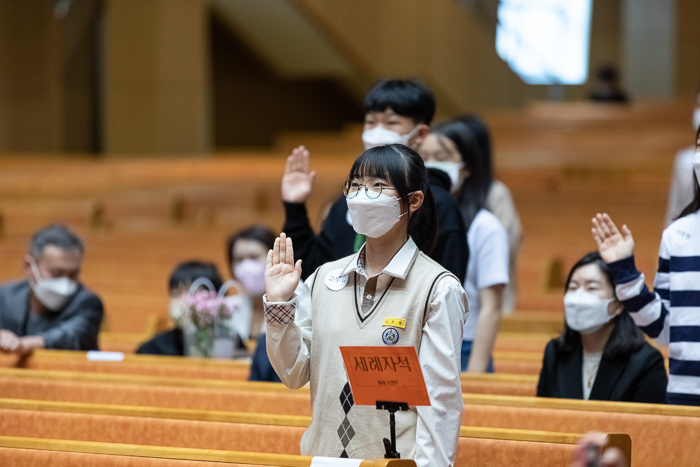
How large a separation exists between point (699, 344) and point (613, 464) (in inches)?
49.8

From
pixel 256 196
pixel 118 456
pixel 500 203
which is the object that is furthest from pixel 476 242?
pixel 256 196

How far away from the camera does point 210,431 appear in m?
2.47

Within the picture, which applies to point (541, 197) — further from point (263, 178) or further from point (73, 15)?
point (73, 15)

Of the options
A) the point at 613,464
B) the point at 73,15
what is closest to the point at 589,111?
the point at 73,15

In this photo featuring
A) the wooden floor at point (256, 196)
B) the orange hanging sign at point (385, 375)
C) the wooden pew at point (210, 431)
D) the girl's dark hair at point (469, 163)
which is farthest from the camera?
the wooden floor at point (256, 196)

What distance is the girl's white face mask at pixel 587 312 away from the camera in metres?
2.79

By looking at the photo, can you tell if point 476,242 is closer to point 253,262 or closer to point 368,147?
point 368,147

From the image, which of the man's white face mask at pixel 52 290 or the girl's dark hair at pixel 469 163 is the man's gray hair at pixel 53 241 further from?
the girl's dark hair at pixel 469 163

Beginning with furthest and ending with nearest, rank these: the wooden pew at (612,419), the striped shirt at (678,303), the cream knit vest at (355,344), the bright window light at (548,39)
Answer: the bright window light at (548,39)
the striped shirt at (678,303)
the wooden pew at (612,419)
the cream knit vest at (355,344)

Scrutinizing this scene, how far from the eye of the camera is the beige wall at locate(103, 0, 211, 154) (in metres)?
12.2

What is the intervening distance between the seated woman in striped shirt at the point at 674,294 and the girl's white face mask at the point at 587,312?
0.28 metres

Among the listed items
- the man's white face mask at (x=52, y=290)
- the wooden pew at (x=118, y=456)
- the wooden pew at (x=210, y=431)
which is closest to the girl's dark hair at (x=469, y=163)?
the wooden pew at (x=210, y=431)

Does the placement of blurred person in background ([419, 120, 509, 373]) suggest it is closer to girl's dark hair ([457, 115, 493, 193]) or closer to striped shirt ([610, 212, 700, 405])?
girl's dark hair ([457, 115, 493, 193])

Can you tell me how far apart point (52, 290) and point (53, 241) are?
0.20 m
